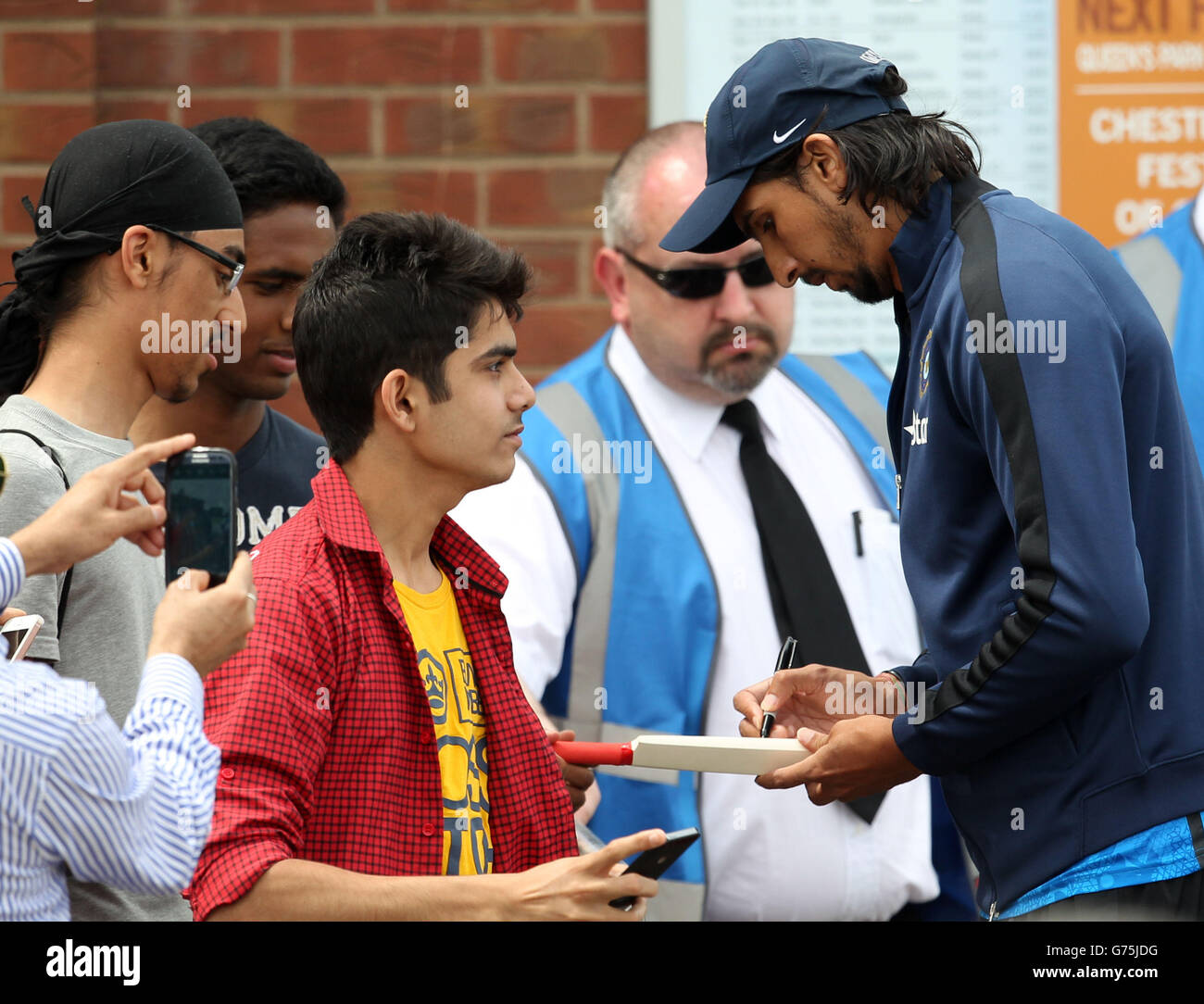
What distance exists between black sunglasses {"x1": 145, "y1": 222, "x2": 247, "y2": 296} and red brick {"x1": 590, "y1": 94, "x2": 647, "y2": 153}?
1651 millimetres

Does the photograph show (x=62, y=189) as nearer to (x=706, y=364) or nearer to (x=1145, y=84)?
(x=706, y=364)

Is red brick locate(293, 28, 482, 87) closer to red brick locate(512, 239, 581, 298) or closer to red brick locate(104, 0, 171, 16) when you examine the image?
red brick locate(104, 0, 171, 16)

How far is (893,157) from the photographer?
2.19 m

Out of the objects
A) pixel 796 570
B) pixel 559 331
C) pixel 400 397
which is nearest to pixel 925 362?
pixel 400 397

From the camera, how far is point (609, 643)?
10.8 ft

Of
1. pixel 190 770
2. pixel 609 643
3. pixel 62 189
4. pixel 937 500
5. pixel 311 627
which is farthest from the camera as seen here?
pixel 609 643

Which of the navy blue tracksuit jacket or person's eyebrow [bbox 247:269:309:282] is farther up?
person's eyebrow [bbox 247:269:309:282]

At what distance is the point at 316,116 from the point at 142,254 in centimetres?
172

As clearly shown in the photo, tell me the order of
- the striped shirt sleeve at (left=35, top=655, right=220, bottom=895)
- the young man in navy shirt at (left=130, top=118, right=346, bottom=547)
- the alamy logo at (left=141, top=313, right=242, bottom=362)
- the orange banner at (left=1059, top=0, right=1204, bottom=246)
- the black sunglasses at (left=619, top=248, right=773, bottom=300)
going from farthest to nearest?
the orange banner at (left=1059, top=0, right=1204, bottom=246) → the black sunglasses at (left=619, top=248, right=773, bottom=300) → the young man in navy shirt at (left=130, top=118, right=346, bottom=547) → the alamy logo at (left=141, top=313, right=242, bottom=362) → the striped shirt sleeve at (left=35, top=655, right=220, bottom=895)

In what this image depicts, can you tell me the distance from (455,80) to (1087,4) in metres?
1.67

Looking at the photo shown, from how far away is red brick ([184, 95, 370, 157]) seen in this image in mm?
3871

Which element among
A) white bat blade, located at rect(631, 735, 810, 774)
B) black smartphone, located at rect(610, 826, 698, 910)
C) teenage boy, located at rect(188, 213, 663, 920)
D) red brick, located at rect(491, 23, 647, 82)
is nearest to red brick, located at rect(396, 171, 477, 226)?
red brick, located at rect(491, 23, 647, 82)

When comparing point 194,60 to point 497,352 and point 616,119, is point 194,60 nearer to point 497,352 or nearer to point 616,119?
point 616,119

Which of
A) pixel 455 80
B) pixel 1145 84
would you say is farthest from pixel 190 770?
pixel 1145 84
